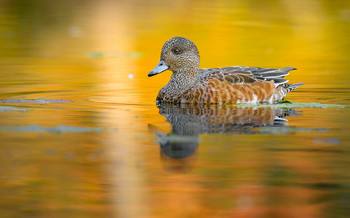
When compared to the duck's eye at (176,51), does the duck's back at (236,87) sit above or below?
below

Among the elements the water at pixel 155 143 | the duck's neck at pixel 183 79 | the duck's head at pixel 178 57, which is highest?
the duck's head at pixel 178 57

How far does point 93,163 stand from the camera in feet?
20.4

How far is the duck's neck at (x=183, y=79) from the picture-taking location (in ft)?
35.3

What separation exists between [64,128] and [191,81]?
131 inches

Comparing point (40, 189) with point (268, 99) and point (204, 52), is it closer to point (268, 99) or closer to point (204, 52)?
point (268, 99)

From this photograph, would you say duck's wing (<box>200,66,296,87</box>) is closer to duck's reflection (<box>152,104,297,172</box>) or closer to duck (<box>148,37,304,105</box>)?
duck (<box>148,37,304,105</box>)

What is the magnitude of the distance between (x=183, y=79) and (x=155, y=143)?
387 centimetres

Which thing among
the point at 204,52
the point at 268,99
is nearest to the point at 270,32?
the point at 204,52

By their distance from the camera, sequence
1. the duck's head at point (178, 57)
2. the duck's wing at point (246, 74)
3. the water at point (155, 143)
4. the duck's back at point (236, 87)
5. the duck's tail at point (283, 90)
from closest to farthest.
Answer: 1. the water at point (155, 143)
2. the duck's back at point (236, 87)
3. the duck's wing at point (246, 74)
4. the duck's head at point (178, 57)
5. the duck's tail at point (283, 90)

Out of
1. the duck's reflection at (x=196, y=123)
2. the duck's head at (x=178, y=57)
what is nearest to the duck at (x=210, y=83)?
the duck's head at (x=178, y=57)

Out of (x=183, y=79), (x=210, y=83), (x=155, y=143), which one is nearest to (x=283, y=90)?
(x=210, y=83)

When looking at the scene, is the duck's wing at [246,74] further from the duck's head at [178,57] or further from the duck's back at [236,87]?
the duck's head at [178,57]

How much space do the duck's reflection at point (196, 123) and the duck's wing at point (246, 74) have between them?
2.56ft

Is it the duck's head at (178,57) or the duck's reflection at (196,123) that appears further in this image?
the duck's head at (178,57)
